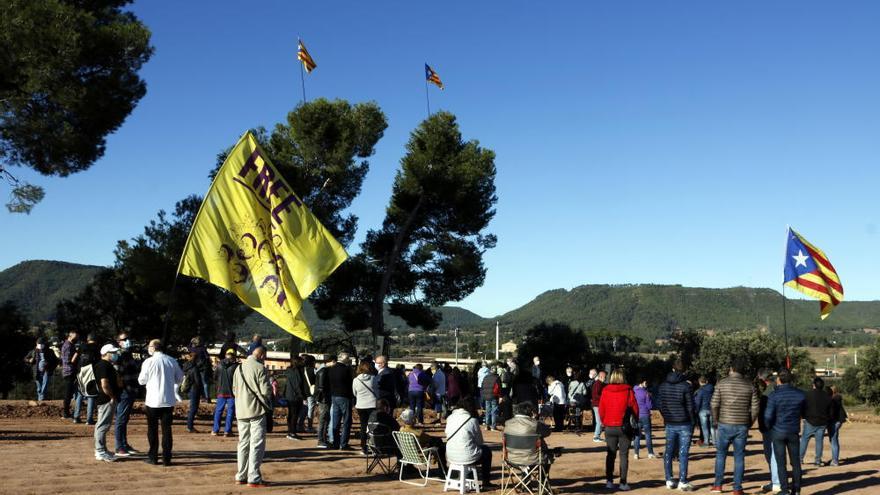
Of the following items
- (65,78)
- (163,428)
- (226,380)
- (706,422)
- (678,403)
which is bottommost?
(706,422)

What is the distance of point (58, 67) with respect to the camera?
19328mm

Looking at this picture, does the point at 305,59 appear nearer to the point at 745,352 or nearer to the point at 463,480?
the point at 463,480

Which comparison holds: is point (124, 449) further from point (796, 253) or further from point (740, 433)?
point (796, 253)

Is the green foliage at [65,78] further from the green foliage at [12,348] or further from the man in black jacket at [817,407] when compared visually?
the green foliage at [12,348]

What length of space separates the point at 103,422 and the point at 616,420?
6949 millimetres

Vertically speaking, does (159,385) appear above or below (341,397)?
above

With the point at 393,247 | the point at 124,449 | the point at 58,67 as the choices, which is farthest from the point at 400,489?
the point at 393,247

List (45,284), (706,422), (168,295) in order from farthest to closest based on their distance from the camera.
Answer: (45,284) → (168,295) → (706,422)

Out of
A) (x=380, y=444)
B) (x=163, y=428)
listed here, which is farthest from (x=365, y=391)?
(x=163, y=428)

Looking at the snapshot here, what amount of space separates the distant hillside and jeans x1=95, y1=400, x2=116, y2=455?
174 m

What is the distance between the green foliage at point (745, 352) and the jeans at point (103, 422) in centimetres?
5614

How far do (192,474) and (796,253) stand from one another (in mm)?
12446

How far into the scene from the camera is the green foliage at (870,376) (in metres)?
40.9

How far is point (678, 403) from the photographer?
36.7 ft
